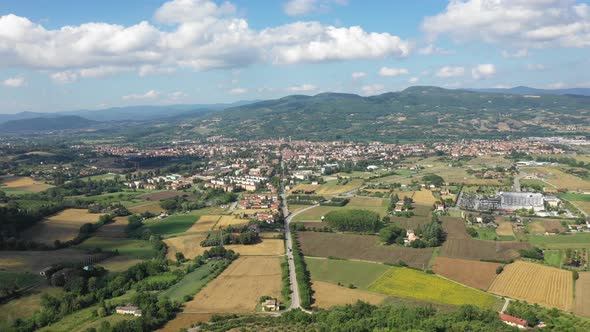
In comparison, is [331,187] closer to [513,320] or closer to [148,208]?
[148,208]

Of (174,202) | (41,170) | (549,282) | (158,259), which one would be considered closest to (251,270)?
(158,259)

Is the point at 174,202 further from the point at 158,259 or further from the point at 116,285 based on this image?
the point at 116,285

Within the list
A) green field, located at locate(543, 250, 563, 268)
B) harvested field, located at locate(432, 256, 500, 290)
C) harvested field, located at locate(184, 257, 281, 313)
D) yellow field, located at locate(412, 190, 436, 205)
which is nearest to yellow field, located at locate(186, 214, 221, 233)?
harvested field, located at locate(184, 257, 281, 313)

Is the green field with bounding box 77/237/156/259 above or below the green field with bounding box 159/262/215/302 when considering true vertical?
above

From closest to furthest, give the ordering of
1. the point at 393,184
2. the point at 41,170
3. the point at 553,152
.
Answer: the point at 393,184 → the point at 41,170 → the point at 553,152

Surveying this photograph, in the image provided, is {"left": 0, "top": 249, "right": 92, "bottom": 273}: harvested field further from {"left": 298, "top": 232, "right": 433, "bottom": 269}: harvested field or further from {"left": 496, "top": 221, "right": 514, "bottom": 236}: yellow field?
{"left": 496, "top": 221, "right": 514, "bottom": 236}: yellow field

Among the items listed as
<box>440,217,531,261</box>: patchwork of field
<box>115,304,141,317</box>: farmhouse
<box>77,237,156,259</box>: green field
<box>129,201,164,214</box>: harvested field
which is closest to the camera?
<box>115,304,141,317</box>: farmhouse
